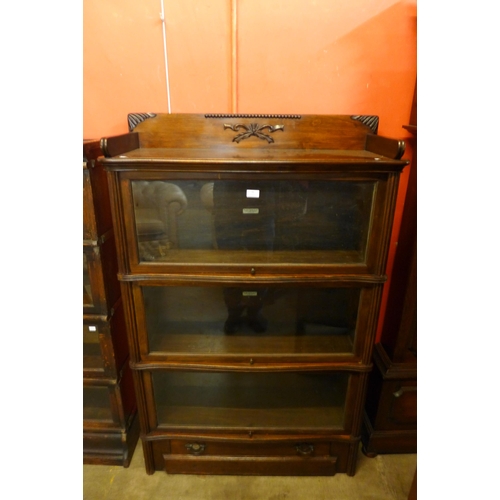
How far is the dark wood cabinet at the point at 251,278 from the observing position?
92cm

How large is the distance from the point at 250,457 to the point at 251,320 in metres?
0.55

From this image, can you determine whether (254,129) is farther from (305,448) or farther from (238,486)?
(238,486)

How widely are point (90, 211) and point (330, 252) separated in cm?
79

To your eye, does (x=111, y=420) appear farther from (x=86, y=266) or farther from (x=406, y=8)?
(x=406, y=8)

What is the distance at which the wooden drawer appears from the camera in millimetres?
1213

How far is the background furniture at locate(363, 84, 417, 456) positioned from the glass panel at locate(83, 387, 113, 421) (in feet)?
3.61

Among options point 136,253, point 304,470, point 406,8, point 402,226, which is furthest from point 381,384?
point 406,8

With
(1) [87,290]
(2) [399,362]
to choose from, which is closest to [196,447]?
(1) [87,290]

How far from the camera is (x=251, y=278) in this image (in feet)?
3.19

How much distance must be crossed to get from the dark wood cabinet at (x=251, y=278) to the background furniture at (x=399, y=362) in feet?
0.62

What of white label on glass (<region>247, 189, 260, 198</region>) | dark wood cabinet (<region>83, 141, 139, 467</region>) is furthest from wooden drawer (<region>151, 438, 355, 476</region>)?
white label on glass (<region>247, 189, 260, 198</region>)

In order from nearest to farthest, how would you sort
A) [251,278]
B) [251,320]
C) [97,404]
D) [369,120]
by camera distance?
[251,278]
[369,120]
[251,320]
[97,404]

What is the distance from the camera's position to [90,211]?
1.00 meters

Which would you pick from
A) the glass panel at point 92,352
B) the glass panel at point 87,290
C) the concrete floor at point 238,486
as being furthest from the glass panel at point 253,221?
the concrete floor at point 238,486
